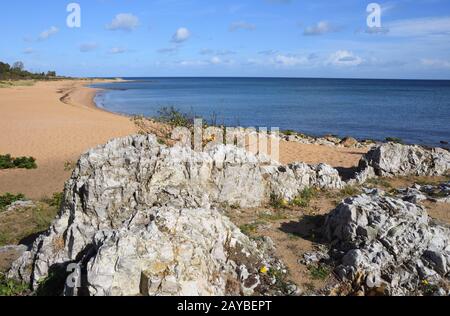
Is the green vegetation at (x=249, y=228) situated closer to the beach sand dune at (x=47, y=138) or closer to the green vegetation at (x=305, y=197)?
the green vegetation at (x=305, y=197)

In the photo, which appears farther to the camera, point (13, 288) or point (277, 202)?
point (277, 202)

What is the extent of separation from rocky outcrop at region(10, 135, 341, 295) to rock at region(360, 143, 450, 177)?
185 inches

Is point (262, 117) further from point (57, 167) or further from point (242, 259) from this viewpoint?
point (242, 259)

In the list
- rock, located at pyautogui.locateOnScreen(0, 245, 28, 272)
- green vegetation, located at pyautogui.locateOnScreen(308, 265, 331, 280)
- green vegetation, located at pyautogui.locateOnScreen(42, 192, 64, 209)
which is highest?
green vegetation, located at pyautogui.locateOnScreen(42, 192, 64, 209)

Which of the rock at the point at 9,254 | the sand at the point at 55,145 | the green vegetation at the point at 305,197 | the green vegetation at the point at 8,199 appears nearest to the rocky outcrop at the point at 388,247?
the green vegetation at the point at 305,197

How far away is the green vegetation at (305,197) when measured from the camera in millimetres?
11422

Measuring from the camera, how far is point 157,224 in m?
6.67

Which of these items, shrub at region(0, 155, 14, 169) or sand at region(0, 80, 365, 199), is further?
shrub at region(0, 155, 14, 169)

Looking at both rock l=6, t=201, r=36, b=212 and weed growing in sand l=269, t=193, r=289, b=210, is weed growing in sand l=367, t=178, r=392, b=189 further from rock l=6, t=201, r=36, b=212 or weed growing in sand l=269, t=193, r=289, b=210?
rock l=6, t=201, r=36, b=212

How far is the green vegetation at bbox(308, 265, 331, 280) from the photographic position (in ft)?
24.5

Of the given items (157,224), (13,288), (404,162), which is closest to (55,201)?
(13,288)

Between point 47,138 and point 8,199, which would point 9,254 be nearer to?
point 8,199

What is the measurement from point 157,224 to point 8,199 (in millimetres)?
8986

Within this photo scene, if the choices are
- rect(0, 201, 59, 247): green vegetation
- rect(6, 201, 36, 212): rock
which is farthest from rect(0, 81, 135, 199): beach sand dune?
rect(0, 201, 59, 247): green vegetation
